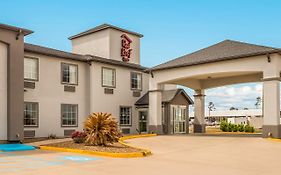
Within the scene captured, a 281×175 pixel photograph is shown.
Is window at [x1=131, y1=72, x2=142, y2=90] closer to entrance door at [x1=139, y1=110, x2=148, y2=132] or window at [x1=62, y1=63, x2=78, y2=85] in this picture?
entrance door at [x1=139, y1=110, x2=148, y2=132]

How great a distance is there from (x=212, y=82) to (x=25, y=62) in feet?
50.8

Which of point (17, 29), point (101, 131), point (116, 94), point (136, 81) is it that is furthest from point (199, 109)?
point (17, 29)

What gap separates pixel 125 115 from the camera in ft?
91.2

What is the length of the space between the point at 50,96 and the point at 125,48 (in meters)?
10.6

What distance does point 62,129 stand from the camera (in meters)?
23.3

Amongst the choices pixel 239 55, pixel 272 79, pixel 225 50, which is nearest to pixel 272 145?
pixel 272 79

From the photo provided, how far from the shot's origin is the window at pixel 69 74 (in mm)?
23766

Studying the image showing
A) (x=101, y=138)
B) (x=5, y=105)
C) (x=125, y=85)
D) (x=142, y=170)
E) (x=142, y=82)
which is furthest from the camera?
(x=142, y=82)

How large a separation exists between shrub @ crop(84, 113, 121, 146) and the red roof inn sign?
14696 millimetres

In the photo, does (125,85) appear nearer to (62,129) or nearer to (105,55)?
(105,55)

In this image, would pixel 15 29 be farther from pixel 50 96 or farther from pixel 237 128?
pixel 237 128

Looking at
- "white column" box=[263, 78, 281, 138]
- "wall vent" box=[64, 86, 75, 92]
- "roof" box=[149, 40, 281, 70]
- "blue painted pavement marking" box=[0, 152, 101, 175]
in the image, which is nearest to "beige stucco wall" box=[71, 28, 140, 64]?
"roof" box=[149, 40, 281, 70]

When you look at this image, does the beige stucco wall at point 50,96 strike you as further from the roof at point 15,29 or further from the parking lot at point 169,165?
the parking lot at point 169,165

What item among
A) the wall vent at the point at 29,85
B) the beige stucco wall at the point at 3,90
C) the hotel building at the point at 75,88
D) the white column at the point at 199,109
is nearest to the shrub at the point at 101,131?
the hotel building at the point at 75,88
